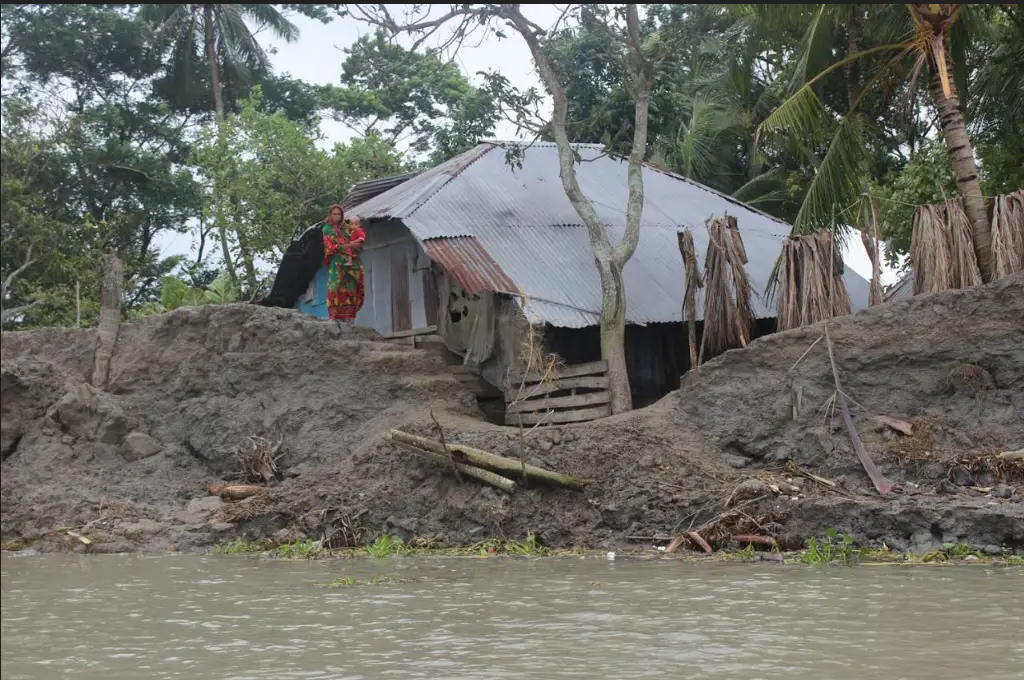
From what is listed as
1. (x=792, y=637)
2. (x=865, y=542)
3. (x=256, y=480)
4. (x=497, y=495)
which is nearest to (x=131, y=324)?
(x=256, y=480)

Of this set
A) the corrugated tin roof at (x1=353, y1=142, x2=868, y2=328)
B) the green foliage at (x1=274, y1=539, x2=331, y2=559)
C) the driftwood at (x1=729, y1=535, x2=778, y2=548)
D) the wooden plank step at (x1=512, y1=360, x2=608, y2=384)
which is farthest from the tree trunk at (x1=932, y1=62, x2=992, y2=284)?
the green foliage at (x1=274, y1=539, x2=331, y2=559)

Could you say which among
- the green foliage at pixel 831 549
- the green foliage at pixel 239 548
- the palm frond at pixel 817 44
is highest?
the palm frond at pixel 817 44

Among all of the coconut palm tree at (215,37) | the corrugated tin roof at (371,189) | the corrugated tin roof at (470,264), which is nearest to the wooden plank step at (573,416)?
the corrugated tin roof at (470,264)

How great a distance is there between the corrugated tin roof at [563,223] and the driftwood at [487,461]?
252 cm

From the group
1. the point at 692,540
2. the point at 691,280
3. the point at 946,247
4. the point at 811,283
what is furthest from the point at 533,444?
the point at 946,247

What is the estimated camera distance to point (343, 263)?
46.9ft

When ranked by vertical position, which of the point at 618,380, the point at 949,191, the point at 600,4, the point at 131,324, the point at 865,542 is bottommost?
the point at 865,542

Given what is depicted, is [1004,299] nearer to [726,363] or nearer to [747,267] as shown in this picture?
[726,363]

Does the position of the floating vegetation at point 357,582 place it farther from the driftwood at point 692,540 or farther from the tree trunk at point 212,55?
the tree trunk at point 212,55

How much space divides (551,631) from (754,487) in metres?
4.55

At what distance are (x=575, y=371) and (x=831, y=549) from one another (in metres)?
4.41

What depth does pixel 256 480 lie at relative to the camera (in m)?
12.6

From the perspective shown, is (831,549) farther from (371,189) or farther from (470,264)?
(371,189)

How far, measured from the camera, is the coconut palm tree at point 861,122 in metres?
11.9
